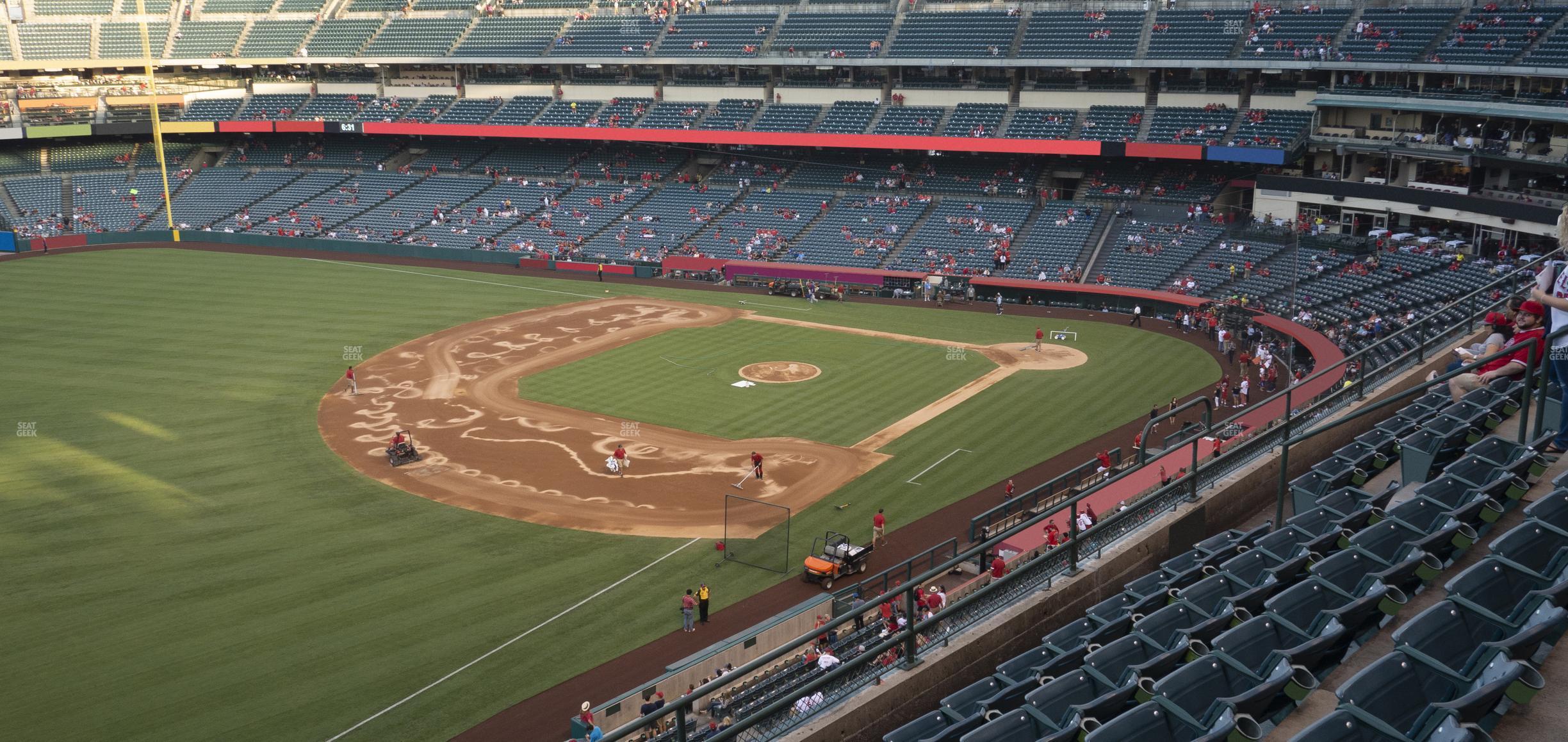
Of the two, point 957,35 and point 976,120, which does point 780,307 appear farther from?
point 957,35

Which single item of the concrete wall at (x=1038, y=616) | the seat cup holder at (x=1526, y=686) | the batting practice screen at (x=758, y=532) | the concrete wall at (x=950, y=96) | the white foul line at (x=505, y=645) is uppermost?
the concrete wall at (x=950, y=96)

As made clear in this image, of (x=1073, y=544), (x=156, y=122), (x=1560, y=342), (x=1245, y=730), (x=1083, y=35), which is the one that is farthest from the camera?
(x=156, y=122)

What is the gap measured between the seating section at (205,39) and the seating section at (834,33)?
151 ft

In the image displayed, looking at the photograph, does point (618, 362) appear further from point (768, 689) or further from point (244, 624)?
point (768, 689)

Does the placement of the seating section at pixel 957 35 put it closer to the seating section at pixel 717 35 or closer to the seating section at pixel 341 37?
the seating section at pixel 717 35

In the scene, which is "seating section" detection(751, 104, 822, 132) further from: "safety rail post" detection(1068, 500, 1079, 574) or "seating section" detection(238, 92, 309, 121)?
"safety rail post" detection(1068, 500, 1079, 574)

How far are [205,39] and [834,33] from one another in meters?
52.0

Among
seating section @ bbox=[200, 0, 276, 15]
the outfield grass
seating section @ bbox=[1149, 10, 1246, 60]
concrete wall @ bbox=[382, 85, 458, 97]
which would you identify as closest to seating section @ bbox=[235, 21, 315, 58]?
seating section @ bbox=[200, 0, 276, 15]

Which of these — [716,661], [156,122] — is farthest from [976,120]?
[156,122]

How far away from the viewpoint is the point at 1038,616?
13016mm

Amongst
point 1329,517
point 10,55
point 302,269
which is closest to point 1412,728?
point 1329,517

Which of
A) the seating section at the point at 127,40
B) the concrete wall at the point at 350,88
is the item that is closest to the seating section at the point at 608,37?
the concrete wall at the point at 350,88

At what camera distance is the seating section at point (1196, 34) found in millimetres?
60094

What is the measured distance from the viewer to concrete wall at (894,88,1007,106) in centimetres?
6769
